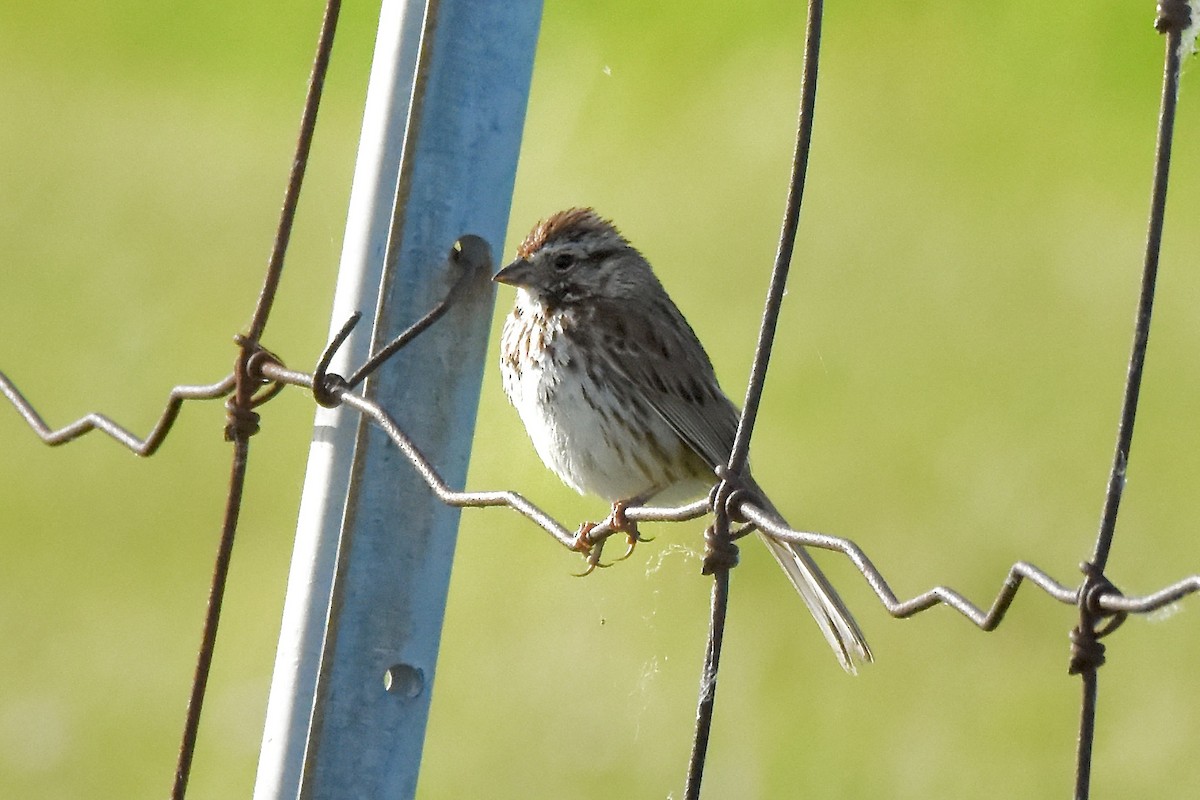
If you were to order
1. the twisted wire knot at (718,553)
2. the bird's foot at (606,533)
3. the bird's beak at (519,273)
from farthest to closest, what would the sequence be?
the bird's beak at (519,273) → the bird's foot at (606,533) → the twisted wire knot at (718,553)

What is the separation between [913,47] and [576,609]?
2.67m

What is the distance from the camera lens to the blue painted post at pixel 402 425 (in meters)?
2.38

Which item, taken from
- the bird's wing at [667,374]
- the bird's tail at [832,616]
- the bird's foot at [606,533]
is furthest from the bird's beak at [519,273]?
the bird's tail at [832,616]

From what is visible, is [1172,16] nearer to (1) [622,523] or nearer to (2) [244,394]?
(1) [622,523]

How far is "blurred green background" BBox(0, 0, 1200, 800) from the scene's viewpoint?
16.9 ft

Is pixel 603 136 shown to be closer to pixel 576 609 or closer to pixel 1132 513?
pixel 576 609

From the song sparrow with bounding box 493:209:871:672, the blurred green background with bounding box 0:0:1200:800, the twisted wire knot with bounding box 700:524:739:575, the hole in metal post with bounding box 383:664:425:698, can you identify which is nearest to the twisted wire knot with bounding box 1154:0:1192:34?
the twisted wire knot with bounding box 700:524:739:575

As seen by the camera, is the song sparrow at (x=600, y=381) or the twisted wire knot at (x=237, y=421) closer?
the twisted wire knot at (x=237, y=421)

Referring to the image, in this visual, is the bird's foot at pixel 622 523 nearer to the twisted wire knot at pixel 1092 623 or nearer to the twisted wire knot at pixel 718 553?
the twisted wire knot at pixel 718 553

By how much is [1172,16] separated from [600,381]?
1.85 meters

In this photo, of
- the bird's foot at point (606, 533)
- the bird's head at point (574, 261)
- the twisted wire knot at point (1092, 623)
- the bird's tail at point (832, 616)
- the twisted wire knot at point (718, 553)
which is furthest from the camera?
the bird's head at point (574, 261)

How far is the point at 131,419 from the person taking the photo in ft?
21.3

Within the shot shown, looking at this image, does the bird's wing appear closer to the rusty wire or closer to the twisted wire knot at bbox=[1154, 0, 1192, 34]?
the rusty wire

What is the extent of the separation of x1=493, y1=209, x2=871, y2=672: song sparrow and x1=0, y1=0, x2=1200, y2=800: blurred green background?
117 centimetres
